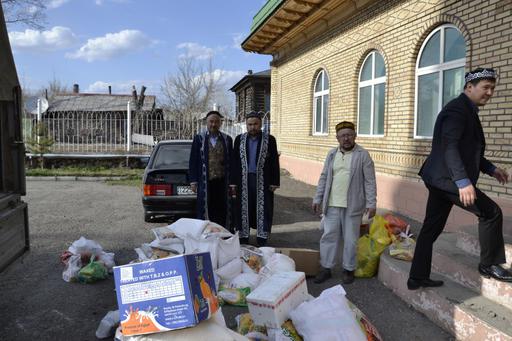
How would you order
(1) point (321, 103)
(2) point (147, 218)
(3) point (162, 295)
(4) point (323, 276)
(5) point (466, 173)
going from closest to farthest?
(3) point (162, 295), (5) point (466, 173), (4) point (323, 276), (2) point (147, 218), (1) point (321, 103)

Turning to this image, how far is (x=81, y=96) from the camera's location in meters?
51.4

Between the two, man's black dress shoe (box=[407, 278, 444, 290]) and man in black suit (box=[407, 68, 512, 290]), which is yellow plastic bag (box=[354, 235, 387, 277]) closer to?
man's black dress shoe (box=[407, 278, 444, 290])

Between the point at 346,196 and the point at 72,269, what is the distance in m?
3.14

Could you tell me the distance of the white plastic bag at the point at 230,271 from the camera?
452 centimetres

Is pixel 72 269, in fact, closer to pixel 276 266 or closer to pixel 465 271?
pixel 276 266

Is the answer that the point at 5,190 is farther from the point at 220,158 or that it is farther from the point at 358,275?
the point at 358,275

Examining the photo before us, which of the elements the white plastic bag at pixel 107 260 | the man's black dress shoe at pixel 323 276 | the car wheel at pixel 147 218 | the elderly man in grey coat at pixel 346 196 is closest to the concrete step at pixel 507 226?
the elderly man in grey coat at pixel 346 196

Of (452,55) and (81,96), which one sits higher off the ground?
(81,96)

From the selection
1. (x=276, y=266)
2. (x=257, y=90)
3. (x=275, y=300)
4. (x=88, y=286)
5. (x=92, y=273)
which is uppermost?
(x=257, y=90)

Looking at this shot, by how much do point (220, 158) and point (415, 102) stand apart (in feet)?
12.8

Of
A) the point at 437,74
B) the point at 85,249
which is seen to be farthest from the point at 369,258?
the point at 437,74

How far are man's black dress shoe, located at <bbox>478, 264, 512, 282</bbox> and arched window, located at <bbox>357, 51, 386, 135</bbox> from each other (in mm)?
5624

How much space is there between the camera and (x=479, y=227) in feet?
11.9

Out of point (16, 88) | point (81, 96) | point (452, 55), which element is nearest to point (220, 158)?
point (16, 88)
